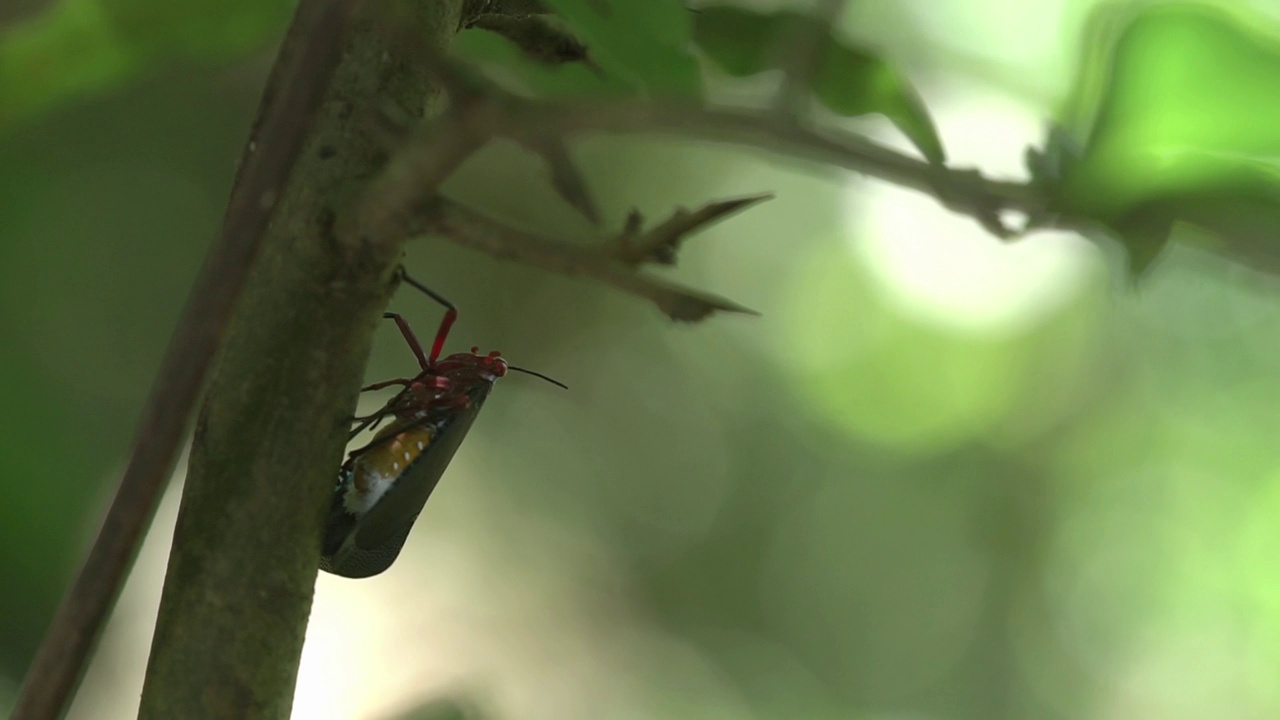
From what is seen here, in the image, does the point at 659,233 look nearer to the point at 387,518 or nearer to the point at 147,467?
the point at 147,467

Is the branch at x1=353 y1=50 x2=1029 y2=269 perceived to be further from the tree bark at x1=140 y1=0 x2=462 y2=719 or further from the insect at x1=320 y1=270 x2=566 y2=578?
the insect at x1=320 y1=270 x2=566 y2=578

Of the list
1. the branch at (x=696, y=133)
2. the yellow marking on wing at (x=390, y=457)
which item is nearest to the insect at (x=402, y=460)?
the yellow marking on wing at (x=390, y=457)

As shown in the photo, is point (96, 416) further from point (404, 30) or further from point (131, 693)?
point (404, 30)

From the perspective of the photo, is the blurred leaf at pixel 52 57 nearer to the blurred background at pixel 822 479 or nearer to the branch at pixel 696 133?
the branch at pixel 696 133

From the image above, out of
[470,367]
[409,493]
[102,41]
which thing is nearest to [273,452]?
[102,41]

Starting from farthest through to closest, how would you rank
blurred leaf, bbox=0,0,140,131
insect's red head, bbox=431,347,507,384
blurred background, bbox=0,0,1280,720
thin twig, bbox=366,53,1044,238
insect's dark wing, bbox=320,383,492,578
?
blurred background, bbox=0,0,1280,720 < insect's red head, bbox=431,347,507,384 < insect's dark wing, bbox=320,383,492,578 < blurred leaf, bbox=0,0,140,131 < thin twig, bbox=366,53,1044,238

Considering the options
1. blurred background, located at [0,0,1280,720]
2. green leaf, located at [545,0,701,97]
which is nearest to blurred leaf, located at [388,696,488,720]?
green leaf, located at [545,0,701,97]

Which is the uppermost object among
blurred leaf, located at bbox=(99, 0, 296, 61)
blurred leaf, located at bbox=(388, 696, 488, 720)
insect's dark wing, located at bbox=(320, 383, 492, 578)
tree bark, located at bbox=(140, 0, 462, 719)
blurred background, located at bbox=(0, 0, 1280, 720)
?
blurred leaf, located at bbox=(99, 0, 296, 61)
